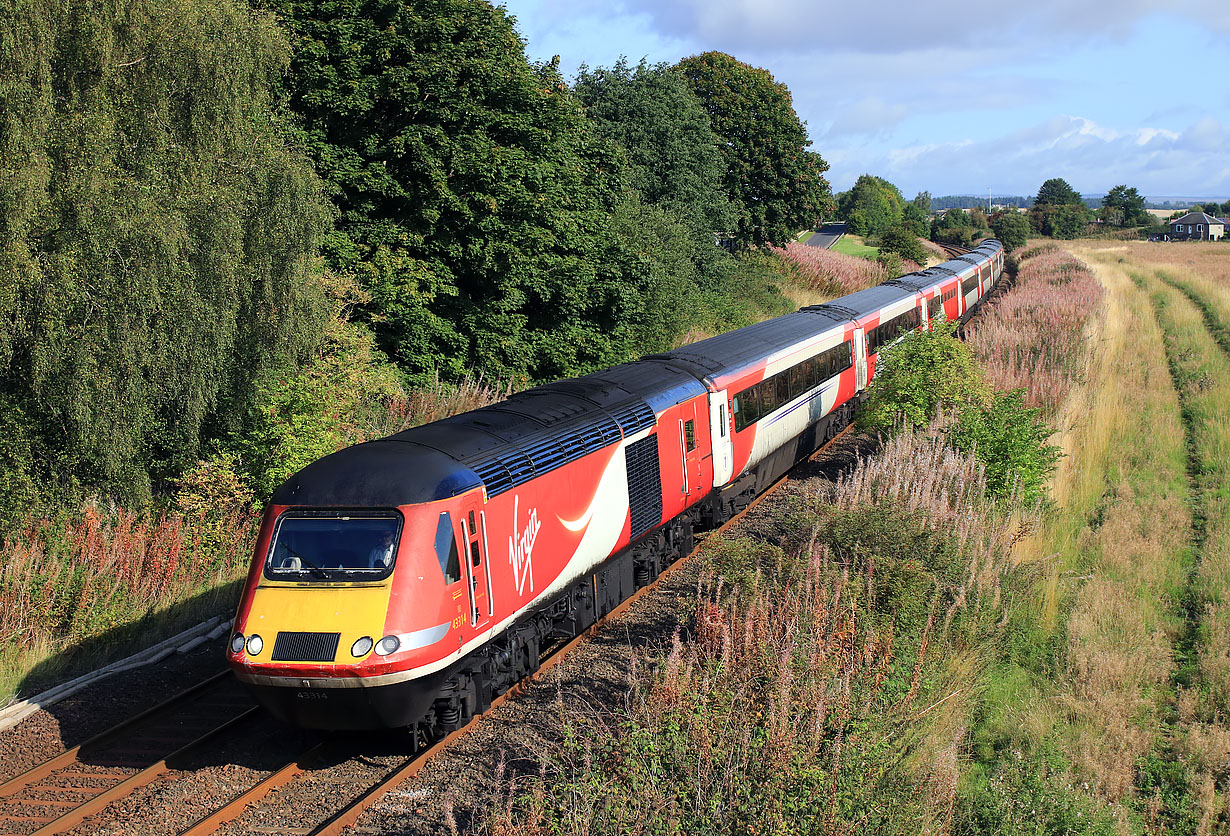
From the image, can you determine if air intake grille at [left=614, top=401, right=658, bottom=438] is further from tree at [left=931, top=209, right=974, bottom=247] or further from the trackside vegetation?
tree at [left=931, top=209, right=974, bottom=247]

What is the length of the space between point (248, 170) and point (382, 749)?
31.3 ft

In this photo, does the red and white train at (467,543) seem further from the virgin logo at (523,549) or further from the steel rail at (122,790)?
the steel rail at (122,790)

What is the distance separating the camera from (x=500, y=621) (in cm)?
880

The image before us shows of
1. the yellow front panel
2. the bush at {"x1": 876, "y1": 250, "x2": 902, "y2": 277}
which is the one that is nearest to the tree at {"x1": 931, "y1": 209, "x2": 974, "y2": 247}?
the bush at {"x1": 876, "y1": 250, "x2": 902, "y2": 277}

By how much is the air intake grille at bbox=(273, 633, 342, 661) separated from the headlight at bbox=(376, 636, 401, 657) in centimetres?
34

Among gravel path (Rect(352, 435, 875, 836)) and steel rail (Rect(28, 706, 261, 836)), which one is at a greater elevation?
steel rail (Rect(28, 706, 261, 836))

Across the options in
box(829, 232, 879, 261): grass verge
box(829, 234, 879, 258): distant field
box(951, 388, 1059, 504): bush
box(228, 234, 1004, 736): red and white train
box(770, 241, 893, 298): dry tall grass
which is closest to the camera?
box(228, 234, 1004, 736): red and white train

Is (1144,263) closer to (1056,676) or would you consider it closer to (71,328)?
(1056,676)

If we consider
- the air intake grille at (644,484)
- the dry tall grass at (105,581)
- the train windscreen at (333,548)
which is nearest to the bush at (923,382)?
the air intake grille at (644,484)

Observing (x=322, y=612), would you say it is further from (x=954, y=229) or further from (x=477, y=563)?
(x=954, y=229)

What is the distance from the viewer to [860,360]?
2177cm

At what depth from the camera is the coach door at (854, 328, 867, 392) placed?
70.3ft

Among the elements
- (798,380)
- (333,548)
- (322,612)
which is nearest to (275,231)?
(333,548)

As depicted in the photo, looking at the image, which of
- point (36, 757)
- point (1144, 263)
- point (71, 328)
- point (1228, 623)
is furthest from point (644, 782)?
point (1144, 263)
